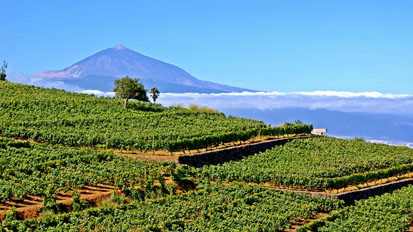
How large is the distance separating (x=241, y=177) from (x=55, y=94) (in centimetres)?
3984

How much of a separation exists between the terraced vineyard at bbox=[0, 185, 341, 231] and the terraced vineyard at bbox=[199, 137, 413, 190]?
367 cm

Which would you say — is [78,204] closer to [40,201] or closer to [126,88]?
[40,201]

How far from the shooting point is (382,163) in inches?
2790

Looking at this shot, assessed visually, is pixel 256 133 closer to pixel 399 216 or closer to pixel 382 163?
pixel 382 163

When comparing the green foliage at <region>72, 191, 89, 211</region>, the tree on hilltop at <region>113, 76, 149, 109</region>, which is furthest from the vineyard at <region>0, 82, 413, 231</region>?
the tree on hilltop at <region>113, 76, 149, 109</region>

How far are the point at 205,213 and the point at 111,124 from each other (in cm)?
3057

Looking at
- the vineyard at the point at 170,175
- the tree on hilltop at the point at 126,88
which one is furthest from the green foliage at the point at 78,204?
the tree on hilltop at the point at 126,88

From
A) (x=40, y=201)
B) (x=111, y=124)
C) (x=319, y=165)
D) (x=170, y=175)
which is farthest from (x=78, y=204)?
(x=111, y=124)

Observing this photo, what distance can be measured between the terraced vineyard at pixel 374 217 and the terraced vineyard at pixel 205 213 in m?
1.97

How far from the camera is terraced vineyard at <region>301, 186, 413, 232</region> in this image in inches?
1921

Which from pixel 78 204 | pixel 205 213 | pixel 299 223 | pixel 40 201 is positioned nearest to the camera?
pixel 78 204

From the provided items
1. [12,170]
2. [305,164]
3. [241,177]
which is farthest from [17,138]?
[305,164]

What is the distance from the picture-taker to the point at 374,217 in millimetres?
52906

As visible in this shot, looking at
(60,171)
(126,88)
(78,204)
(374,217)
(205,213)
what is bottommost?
(374,217)
